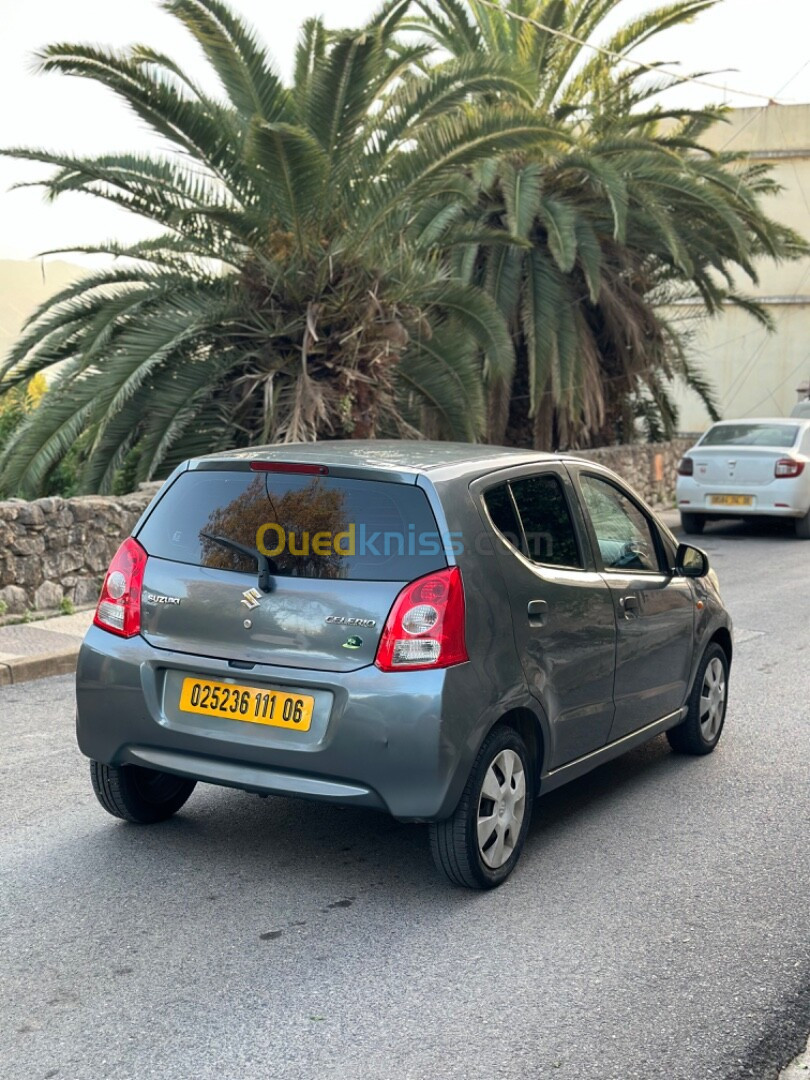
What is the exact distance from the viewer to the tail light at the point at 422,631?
4.30 meters

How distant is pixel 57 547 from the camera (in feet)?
33.5

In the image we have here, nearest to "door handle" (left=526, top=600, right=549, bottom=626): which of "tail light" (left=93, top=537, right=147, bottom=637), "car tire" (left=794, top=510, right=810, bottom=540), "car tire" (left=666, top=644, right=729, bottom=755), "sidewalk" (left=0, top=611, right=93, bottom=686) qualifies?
"tail light" (left=93, top=537, right=147, bottom=637)

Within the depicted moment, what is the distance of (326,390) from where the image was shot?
1303 cm

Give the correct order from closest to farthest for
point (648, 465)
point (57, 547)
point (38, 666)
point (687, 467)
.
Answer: point (38, 666)
point (57, 547)
point (687, 467)
point (648, 465)

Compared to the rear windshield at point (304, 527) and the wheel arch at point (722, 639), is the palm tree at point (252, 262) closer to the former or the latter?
the wheel arch at point (722, 639)

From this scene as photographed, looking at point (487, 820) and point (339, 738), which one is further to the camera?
point (487, 820)

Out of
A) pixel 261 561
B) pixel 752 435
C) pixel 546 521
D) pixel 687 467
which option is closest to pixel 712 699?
pixel 546 521

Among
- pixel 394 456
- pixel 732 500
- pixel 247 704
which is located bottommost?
pixel 732 500

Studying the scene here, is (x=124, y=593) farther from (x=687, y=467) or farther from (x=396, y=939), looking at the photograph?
(x=687, y=467)

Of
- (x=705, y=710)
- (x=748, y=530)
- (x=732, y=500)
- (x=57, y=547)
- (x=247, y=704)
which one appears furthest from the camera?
(x=748, y=530)

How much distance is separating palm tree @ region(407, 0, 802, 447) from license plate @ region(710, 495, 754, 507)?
238 centimetres

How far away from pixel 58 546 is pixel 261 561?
241 inches

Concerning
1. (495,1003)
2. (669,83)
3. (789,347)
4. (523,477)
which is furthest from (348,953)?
(789,347)

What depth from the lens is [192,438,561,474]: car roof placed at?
465 cm
